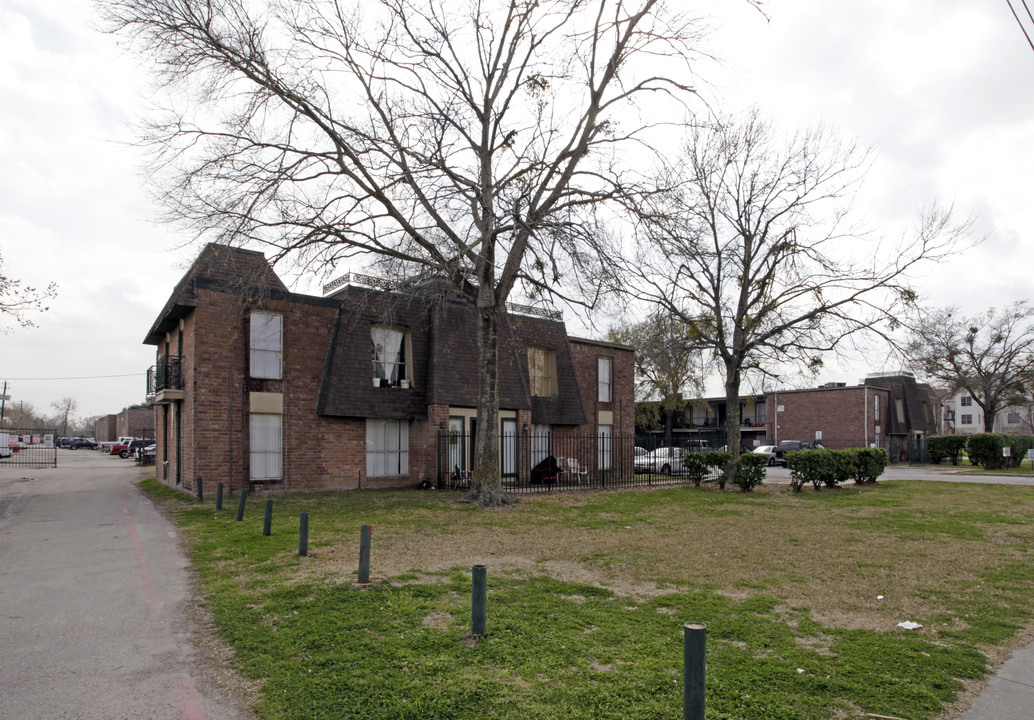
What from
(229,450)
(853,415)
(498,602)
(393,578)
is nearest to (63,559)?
(393,578)

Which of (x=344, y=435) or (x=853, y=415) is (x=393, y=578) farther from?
(x=853, y=415)

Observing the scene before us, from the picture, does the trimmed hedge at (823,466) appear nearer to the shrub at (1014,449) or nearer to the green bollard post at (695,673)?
the shrub at (1014,449)

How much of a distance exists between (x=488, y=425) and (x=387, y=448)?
19.9 feet

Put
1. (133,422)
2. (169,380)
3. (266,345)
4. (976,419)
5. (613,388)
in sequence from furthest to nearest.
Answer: (976,419), (133,422), (613,388), (169,380), (266,345)

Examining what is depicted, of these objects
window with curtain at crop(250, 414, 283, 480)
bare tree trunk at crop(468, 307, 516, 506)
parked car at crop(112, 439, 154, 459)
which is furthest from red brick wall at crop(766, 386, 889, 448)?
parked car at crop(112, 439, 154, 459)

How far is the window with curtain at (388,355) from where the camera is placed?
21297mm

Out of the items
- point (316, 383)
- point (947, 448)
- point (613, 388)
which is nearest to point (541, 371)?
point (613, 388)

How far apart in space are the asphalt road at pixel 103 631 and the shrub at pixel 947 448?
150 ft

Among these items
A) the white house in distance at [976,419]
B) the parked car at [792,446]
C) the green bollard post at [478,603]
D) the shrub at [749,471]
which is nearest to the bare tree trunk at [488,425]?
the shrub at [749,471]

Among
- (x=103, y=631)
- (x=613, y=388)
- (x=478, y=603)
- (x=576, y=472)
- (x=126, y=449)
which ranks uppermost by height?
(x=613, y=388)

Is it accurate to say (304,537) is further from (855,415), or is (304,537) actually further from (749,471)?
(855,415)

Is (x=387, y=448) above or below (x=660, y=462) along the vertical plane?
above

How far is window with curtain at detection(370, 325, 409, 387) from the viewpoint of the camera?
2130cm

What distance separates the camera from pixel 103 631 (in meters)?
6.46
